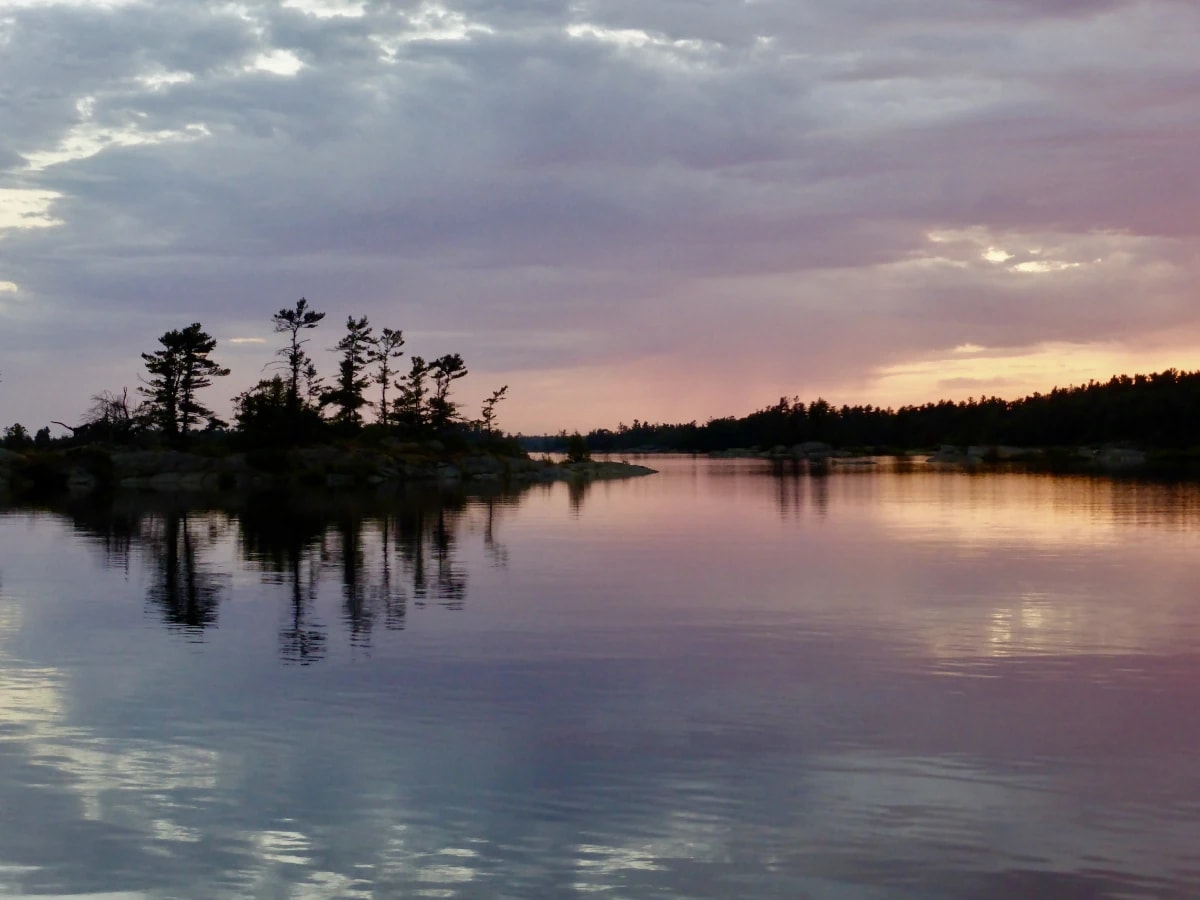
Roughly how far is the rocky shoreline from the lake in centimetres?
Result: 5487

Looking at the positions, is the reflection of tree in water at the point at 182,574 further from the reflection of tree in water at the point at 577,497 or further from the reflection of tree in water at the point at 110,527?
the reflection of tree in water at the point at 577,497

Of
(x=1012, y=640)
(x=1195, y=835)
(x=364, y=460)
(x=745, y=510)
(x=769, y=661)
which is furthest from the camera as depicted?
(x=364, y=460)

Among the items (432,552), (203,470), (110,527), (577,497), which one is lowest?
(432,552)

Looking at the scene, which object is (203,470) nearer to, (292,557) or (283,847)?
(292,557)

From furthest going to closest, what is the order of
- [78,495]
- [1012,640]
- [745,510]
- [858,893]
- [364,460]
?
[364,460] < [78,495] < [745,510] < [1012,640] < [858,893]

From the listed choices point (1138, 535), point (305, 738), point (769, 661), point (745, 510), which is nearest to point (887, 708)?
point (769, 661)

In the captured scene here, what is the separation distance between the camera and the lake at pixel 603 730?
364 inches

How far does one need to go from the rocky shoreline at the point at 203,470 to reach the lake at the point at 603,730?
180ft

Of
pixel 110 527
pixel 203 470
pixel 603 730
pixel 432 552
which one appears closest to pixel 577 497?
pixel 110 527

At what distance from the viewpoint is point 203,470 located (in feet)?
282

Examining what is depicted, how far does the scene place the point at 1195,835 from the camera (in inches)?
386

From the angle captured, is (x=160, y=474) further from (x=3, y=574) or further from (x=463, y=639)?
→ (x=463, y=639)

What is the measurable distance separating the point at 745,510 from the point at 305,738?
143 ft

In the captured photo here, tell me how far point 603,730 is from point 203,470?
7844cm
